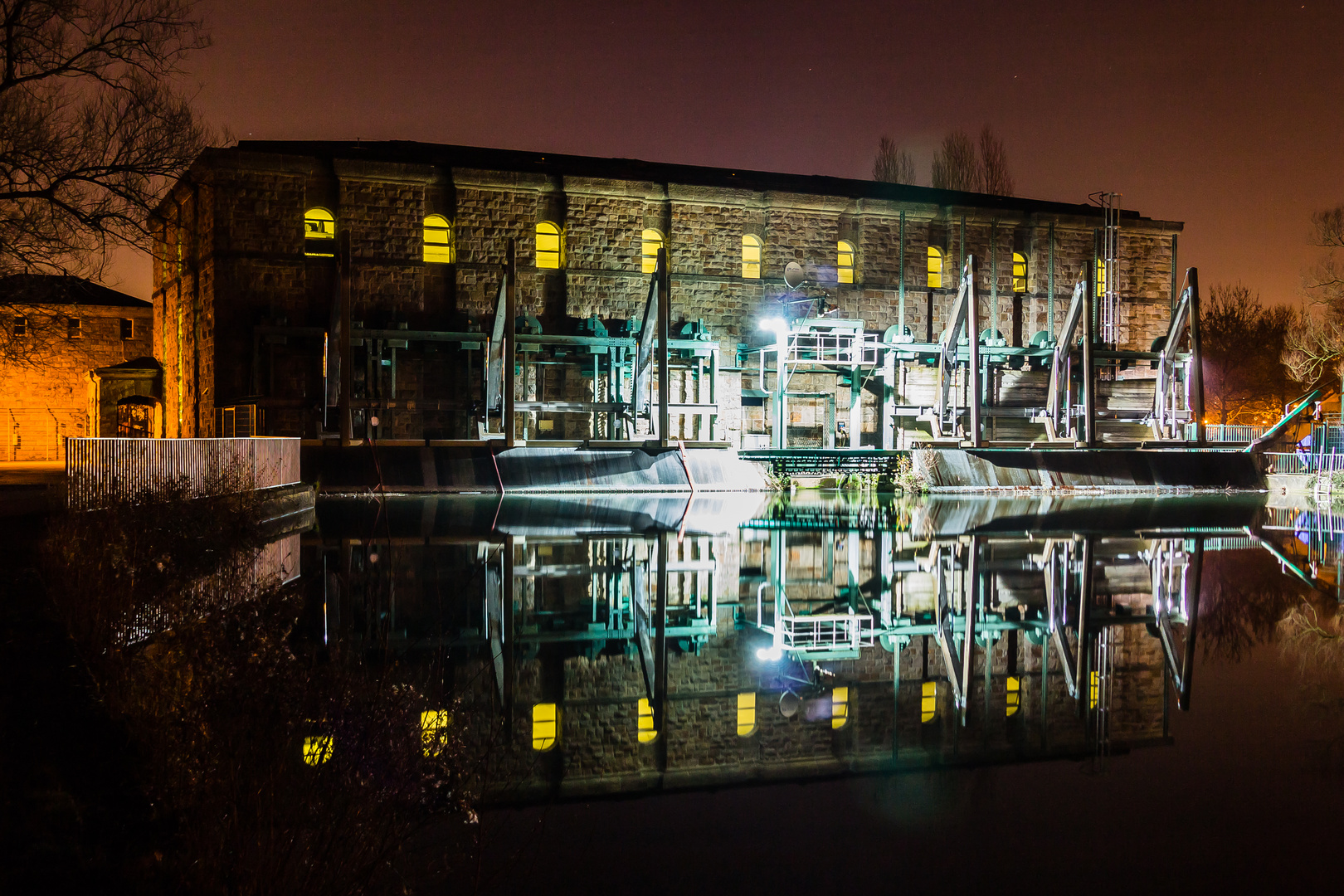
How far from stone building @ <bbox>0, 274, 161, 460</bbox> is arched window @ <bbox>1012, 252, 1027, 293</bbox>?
29805 millimetres

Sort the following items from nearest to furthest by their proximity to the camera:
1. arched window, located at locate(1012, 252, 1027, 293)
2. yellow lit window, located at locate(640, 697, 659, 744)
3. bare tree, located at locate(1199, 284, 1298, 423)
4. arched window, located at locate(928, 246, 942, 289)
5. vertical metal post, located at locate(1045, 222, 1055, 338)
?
1. yellow lit window, located at locate(640, 697, 659, 744)
2. vertical metal post, located at locate(1045, 222, 1055, 338)
3. arched window, located at locate(928, 246, 942, 289)
4. arched window, located at locate(1012, 252, 1027, 293)
5. bare tree, located at locate(1199, 284, 1298, 423)

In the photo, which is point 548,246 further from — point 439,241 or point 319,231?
point 319,231

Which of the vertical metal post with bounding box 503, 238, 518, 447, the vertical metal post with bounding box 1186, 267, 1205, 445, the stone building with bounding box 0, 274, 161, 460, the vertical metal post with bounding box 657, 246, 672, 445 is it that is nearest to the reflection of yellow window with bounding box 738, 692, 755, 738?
the vertical metal post with bounding box 657, 246, 672, 445

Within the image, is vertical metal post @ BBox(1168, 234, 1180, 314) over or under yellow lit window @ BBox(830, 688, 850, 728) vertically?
over

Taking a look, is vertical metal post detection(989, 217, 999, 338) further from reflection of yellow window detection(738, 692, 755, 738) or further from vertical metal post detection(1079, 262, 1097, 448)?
reflection of yellow window detection(738, 692, 755, 738)

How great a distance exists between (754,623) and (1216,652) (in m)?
3.27

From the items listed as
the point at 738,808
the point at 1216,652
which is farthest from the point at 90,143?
the point at 1216,652

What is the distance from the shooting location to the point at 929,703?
18.0 feet

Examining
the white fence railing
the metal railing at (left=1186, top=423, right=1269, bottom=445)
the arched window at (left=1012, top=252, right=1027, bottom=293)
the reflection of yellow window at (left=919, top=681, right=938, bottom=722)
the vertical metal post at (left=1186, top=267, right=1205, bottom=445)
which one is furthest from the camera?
the metal railing at (left=1186, top=423, right=1269, bottom=445)

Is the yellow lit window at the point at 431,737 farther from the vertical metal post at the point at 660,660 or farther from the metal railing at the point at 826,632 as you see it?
the metal railing at the point at 826,632

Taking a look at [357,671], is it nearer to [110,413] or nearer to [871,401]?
[871,401]

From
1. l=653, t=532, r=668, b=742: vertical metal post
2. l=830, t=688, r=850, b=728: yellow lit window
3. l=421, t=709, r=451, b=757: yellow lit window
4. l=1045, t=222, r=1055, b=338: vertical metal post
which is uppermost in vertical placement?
l=1045, t=222, r=1055, b=338: vertical metal post

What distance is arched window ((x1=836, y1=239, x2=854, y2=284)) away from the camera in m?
31.9

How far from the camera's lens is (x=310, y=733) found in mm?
3258
